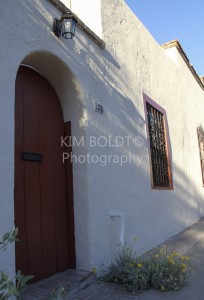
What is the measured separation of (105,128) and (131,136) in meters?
0.89

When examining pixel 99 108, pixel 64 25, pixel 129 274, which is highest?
pixel 64 25

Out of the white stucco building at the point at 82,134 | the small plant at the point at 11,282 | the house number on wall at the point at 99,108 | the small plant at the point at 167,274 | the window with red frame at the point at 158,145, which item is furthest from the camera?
the window with red frame at the point at 158,145

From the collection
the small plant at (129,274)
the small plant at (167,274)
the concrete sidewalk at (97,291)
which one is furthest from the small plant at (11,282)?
the small plant at (167,274)

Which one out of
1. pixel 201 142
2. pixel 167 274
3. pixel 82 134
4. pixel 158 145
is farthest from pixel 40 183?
pixel 201 142

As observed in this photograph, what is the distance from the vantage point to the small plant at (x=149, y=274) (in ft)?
10.7

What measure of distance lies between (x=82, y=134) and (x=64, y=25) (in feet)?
4.12

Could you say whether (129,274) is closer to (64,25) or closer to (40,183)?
(40,183)

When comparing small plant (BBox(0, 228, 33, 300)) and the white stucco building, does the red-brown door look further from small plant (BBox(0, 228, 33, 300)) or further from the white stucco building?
small plant (BBox(0, 228, 33, 300))

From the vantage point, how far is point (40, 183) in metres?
3.32

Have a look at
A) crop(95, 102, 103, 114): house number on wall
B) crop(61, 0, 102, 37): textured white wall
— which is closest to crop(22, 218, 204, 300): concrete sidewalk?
crop(95, 102, 103, 114): house number on wall

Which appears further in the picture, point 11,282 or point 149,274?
point 149,274

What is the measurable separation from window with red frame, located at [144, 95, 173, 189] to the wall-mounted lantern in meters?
2.67

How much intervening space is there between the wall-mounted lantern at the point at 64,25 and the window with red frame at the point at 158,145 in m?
2.67

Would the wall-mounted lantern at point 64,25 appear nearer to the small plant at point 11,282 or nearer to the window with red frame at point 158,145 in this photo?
the small plant at point 11,282
